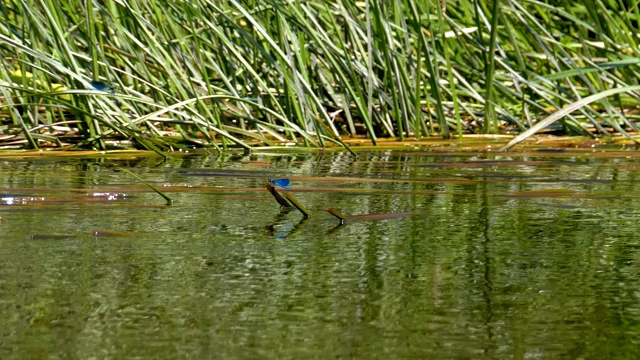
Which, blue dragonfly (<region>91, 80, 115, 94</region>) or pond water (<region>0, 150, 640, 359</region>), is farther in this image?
blue dragonfly (<region>91, 80, 115, 94</region>)

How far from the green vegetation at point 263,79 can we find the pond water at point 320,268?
0.80m

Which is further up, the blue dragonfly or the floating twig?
the blue dragonfly

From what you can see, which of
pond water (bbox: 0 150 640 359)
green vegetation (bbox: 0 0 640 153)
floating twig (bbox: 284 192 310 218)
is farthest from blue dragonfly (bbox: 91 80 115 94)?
floating twig (bbox: 284 192 310 218)

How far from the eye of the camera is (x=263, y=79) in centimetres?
428

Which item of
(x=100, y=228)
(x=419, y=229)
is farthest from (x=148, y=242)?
(x=419, y=229)

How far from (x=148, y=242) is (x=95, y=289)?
1.23 feet

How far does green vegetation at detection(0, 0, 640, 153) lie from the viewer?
3.59 meters

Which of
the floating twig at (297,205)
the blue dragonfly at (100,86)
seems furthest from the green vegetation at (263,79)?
the floating twig at (297,205)

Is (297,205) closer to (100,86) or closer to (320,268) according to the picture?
(320,268)

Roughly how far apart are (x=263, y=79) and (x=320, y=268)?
8.94 ft

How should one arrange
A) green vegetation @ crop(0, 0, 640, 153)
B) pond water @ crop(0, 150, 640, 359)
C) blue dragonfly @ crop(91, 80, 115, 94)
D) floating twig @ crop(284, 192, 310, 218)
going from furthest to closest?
green vegetation @ crop(0, 0, 640, 153) < blue dragonfly @ crop(91, 80, 115, 94) < floating twig @ crop(284, 192, 310, 218) < pond water @ crop(0, 150, 640, 359)

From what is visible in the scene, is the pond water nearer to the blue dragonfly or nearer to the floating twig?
the floating twig

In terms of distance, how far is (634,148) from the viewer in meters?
3.77

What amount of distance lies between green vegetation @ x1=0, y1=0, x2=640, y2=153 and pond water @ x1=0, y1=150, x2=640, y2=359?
80 centimetres
